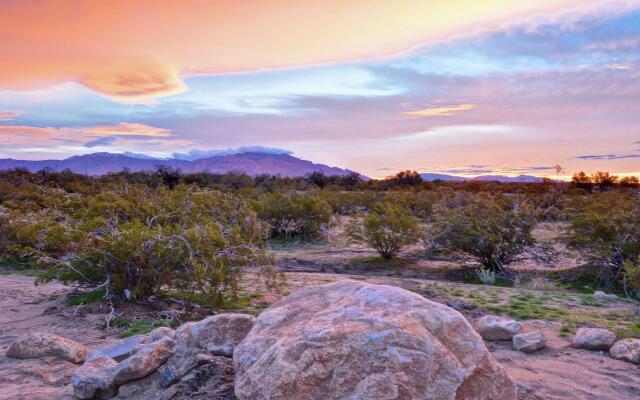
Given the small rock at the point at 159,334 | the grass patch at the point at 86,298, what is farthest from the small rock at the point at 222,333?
the grass patch at the point at 86,298

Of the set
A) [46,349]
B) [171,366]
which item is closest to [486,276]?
[171,366]

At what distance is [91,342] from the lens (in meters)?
6.75

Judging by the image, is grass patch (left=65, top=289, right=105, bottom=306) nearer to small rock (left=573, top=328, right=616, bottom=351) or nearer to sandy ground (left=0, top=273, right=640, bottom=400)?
sandy ground (left=0, top=273, right=640, bottom=400)

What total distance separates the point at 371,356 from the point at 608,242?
11.6 m

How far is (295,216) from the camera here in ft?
63.7

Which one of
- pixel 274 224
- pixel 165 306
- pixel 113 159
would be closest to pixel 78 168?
pixel 113 159

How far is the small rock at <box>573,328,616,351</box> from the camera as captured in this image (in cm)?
657

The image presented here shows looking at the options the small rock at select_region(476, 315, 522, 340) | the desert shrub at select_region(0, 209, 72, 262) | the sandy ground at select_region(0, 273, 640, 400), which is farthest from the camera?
the desert shrub at select_region(0, 209, 72, 262)

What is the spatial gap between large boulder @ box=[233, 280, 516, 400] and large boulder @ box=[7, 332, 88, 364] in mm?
2708

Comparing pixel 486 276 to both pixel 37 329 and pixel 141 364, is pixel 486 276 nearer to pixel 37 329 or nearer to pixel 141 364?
pixel 37 329

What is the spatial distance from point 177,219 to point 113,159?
16075cm

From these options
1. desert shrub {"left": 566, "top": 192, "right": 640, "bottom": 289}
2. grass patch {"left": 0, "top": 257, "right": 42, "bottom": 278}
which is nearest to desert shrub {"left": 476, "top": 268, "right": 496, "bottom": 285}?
desert shrub {"left": 566, "top": 192, "right": 640, "bottom": 289}

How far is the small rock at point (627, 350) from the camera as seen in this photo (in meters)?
6.12

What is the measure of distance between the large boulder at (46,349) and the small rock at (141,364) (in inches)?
57.8
